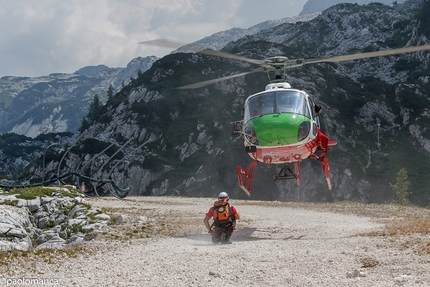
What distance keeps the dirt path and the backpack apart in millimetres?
977

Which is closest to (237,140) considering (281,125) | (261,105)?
(261,105)

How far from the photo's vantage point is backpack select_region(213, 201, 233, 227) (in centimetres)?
1575

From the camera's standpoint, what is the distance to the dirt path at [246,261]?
905 centimetres

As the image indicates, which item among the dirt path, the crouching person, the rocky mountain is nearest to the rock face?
the dirt path

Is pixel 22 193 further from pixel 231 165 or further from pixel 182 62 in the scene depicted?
pixel 182 62


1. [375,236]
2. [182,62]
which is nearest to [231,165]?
[182,62]

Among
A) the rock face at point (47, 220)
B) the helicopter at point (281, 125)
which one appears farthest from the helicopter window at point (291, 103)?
the rock face at point (47, 220)

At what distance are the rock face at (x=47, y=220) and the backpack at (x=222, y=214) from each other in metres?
5.61

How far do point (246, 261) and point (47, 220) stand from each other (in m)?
17.3

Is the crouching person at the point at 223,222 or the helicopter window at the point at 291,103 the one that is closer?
the crouching person at the point at 223,222

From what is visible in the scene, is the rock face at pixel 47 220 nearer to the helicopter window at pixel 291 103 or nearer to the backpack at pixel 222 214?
the backpack at pixel 222 214

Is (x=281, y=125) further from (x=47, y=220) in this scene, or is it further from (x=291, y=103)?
(x=47, y=220)

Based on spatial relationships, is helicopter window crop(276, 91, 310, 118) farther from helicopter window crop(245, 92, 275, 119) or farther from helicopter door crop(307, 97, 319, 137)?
helicopter door crop(307, 97, 319, 137)

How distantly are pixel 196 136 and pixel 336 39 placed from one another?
4834 inches
